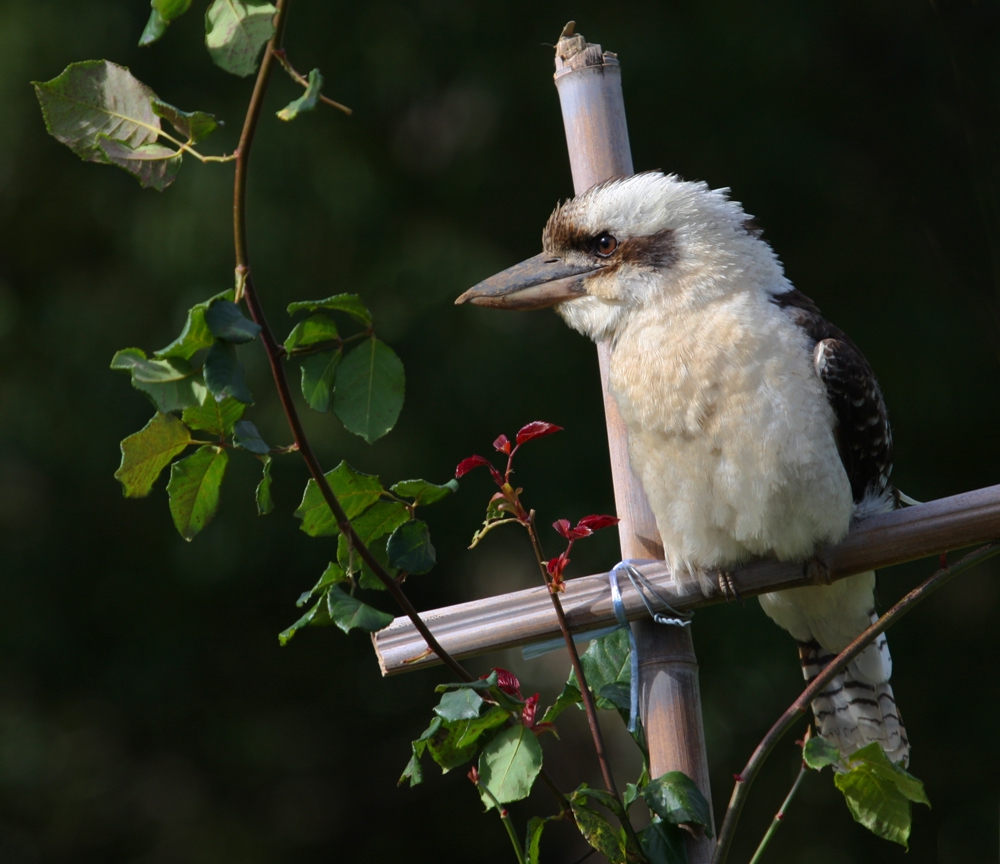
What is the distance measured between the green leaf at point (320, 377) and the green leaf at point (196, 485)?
0.08m

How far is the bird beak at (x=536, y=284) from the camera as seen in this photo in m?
1.42

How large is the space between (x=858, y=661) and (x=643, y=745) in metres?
0.64

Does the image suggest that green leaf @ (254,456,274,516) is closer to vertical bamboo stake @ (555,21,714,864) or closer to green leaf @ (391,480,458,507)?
green leaf @ (391,480,458,507)

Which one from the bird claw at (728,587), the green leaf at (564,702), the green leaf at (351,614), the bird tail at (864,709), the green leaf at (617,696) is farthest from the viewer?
the bird tail at (864,709)

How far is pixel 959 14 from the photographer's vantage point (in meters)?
1.07

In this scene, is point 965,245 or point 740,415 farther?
point 965,245

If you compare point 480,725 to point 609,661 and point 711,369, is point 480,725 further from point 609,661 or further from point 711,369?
point 711,369

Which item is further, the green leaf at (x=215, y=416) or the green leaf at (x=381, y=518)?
the green leaf at (x=381, y=518)

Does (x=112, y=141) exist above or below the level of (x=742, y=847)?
above

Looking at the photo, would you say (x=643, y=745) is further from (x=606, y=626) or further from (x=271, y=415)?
(x=271, y=415)

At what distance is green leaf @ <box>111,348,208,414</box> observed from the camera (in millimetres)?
798

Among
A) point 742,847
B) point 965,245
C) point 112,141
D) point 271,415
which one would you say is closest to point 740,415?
point 112,141

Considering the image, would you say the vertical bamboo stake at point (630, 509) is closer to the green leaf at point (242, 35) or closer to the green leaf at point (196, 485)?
the green leaf at point (196, 485)

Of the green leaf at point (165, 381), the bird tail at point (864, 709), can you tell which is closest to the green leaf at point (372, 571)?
the green leaf at point (165, 381)
